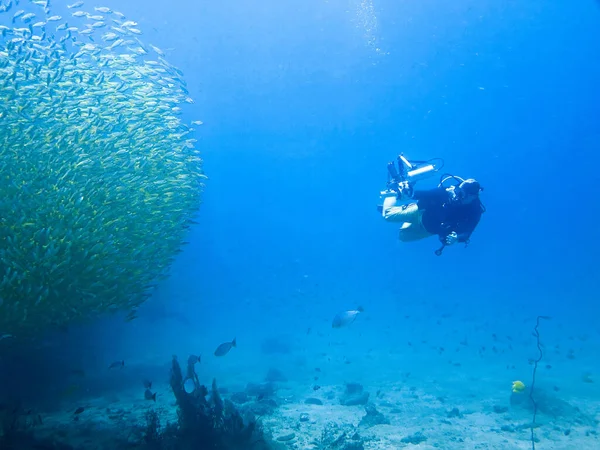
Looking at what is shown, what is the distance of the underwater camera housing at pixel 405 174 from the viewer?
26.3 ft

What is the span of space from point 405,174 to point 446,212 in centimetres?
149

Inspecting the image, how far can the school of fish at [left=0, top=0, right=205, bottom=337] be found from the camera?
862cm

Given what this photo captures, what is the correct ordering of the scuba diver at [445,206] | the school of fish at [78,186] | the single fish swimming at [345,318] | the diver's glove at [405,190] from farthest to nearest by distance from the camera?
1. the single fish swimming at [345,318]
2. the school of fish at [78,186]
3. the diver's glove at [405,190]
4. the scuba diver at [445,206]

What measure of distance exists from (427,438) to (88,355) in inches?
622

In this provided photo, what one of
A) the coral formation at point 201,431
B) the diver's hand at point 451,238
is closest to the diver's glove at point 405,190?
the diver's hand at point 451,238

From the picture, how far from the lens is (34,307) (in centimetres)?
908

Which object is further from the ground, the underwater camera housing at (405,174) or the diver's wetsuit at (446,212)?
the underwater camera housing at (405,174)

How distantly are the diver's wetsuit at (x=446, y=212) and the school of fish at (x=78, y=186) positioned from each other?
6696 mm

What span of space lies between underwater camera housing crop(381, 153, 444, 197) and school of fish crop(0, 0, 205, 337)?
617 centimetres

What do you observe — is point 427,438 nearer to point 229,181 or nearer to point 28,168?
point 28,168

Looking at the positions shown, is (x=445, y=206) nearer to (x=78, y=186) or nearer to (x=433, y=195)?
(x=433, y=195)

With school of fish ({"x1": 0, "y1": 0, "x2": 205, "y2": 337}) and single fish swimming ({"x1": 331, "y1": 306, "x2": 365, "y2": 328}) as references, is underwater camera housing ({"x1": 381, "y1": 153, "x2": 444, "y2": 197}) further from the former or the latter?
school of fish ({"x1": 0, "y1": 0, "x2": 205, "y2": 337})

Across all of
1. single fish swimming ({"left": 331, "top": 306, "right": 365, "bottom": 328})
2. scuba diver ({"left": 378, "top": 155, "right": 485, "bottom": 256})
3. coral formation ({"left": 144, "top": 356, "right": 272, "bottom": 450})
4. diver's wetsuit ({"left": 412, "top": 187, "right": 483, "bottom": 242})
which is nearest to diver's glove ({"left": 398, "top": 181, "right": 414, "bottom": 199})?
scuba diver ({"left": 378, "top": 155, "right": 485, "bottom": 256})

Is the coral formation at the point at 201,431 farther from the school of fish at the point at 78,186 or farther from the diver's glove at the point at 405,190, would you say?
the diver's glove at the point at 405,190
